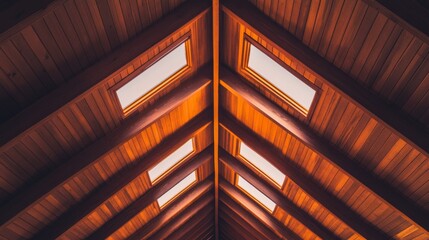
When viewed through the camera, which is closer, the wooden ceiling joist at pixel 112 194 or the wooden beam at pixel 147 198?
the wooden ceiling joist at pixel 112 194

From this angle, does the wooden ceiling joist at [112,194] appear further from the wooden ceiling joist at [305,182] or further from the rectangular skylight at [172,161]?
the wooden ceiling joist at [305,182]

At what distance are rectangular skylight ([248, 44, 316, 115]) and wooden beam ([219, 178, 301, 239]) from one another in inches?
168

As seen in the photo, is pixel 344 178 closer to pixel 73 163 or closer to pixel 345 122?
pixel 345 122

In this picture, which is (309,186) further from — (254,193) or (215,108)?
(254,193)

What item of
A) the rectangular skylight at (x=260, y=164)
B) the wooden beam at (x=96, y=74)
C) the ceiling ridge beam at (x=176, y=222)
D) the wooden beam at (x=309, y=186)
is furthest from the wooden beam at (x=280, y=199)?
the wooden beam at (x=96, y=74)

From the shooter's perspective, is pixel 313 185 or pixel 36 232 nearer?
pixel 36 232

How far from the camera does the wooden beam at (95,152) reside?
4203 mm

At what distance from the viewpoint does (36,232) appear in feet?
17.2

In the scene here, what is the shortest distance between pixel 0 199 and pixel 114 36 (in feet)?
8.49

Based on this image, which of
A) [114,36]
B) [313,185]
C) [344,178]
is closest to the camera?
[114,36]

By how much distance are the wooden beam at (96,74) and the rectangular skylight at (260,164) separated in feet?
10.5

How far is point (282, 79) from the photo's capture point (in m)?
4.50

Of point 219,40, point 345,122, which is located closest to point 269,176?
point 345,122

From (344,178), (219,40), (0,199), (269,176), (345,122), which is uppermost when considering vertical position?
(0,199)
